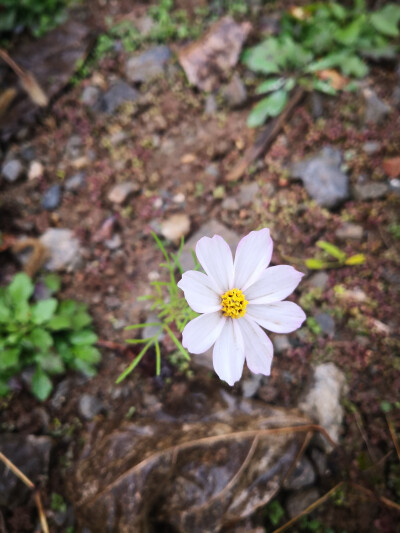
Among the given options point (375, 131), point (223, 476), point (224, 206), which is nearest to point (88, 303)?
point (224, 206)

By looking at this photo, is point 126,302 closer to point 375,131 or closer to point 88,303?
point 88,303

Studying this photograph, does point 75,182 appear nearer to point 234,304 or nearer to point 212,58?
point 212,58

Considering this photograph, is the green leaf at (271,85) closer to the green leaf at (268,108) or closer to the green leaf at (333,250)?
the green leaf at (268,108)

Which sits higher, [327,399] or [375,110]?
[375,110]

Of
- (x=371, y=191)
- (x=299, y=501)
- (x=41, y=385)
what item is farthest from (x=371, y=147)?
(x=41, y=385)

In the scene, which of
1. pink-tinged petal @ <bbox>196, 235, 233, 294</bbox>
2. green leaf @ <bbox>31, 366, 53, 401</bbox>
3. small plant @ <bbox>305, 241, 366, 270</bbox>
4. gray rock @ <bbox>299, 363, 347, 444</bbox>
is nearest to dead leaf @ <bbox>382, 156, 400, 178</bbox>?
small plant @ <bbox>305, 241, 366, 270</bbox>

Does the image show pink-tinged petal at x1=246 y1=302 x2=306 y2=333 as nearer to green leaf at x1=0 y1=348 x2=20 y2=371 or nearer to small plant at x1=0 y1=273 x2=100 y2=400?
small plant at x1=0 y1=273 x2=100 y2=400

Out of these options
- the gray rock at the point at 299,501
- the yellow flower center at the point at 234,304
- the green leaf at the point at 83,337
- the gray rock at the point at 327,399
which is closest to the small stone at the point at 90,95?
the green leaf at the point at 83,337
